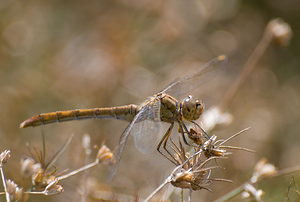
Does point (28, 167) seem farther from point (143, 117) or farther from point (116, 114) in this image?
point (116, 114)

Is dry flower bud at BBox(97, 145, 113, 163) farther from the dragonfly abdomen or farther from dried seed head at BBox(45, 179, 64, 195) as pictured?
the dragonfly abdomen

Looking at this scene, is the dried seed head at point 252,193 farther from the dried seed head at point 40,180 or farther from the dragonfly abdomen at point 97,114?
the dragonfly abdomen at point 97,114

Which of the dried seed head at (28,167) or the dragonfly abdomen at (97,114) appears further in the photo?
the dragonfly abdomen at (97,114)

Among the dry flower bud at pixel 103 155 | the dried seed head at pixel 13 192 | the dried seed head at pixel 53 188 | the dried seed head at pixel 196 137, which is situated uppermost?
the dried seed head at pixel 196 137

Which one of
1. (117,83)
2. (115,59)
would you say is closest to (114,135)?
(117,83)

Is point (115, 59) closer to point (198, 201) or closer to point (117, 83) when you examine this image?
point (117, 83)

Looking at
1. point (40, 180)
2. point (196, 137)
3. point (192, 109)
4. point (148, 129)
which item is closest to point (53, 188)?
point (40, 180)

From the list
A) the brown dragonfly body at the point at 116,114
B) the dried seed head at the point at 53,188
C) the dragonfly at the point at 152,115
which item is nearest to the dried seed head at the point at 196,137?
the dragonfly at the point at 152,115

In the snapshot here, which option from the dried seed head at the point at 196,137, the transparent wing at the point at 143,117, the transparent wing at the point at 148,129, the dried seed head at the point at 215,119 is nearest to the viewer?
the dried seed head at the point at 196,137
